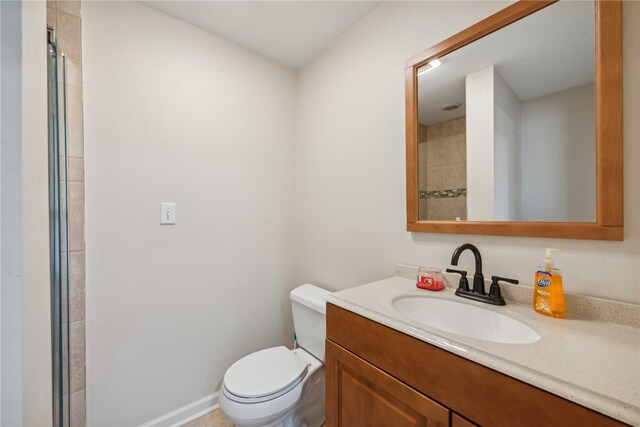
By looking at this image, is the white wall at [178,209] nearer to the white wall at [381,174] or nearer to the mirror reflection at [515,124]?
the white wall at [381,174]

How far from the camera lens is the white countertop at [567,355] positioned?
46 cm

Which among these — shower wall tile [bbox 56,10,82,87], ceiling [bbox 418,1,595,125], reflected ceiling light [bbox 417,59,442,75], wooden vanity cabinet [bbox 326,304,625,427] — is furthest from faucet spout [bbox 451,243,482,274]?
shower wall tile [bbox 56,10,82,87]

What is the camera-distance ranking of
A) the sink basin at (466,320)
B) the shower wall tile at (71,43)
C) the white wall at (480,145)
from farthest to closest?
the shower wall tile at (71,43), the white wall at (480,145), the sink basin at (466,320)

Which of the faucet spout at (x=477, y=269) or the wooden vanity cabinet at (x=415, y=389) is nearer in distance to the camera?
the wooden vanity cabinet at (x=415, y=389)

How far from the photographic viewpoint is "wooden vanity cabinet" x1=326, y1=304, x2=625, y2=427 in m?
0.51

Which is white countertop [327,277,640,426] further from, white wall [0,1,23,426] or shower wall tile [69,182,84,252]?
shower wall tile [69,182,84,252]

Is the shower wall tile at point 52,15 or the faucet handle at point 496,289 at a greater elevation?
the shower wall tile at point 52,15

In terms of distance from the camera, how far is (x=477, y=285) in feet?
3.17

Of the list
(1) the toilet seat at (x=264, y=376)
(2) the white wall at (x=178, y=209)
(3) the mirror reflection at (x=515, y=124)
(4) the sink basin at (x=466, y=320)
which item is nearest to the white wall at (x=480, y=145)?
(3) the mirror reflection at (x=515, y=124)

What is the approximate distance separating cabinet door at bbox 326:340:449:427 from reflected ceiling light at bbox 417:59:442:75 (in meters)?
1.27

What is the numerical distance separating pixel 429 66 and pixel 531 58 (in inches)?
15.2

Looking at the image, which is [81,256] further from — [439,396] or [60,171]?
[439,396]

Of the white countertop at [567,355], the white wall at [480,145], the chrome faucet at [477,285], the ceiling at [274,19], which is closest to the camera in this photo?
the white countertop at [567,355]

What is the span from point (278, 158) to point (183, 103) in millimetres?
673
